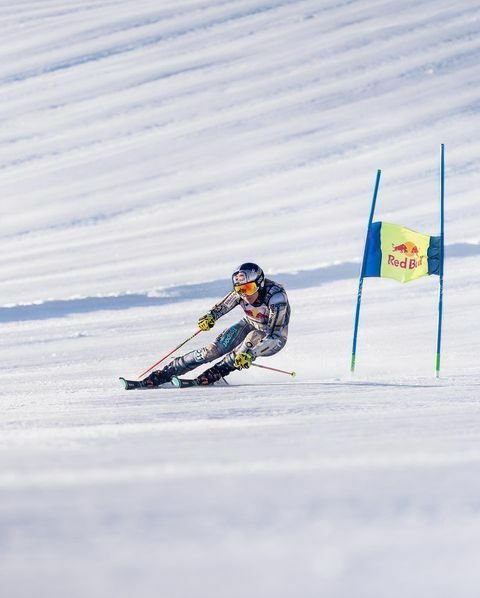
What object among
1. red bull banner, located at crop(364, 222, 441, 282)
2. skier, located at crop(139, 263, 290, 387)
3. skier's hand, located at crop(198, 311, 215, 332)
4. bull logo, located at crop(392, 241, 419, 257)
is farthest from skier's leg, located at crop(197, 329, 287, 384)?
bull logo, located at crop(392, 241, 419, 257)

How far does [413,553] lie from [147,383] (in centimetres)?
504

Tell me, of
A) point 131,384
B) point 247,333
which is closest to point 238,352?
point 247,333

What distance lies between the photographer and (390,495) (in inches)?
126

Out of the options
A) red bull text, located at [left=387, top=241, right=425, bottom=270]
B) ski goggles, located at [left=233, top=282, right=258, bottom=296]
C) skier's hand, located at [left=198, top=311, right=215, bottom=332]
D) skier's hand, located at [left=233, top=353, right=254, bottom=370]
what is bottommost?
skier's hand, located at [left=233, top=353, right=254, bottom=370]

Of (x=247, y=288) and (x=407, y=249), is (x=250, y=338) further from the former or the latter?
(x=407, y=249)

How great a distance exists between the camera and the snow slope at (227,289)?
275 centimetres

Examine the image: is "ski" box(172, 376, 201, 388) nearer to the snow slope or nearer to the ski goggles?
the snow slope

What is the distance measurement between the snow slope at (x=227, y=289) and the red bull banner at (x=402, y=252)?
900 millimetres

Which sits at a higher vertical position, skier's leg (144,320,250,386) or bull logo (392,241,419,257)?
bull logo (392,241,419,257)

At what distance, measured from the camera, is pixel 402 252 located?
8.19 m

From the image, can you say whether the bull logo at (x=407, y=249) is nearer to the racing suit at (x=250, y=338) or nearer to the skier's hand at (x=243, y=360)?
the racing suit at (x=250, y=338)

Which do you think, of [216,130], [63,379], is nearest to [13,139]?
[216,130]

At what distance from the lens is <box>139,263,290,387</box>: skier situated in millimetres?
7637

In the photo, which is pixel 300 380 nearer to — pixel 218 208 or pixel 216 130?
pixel 218 208
